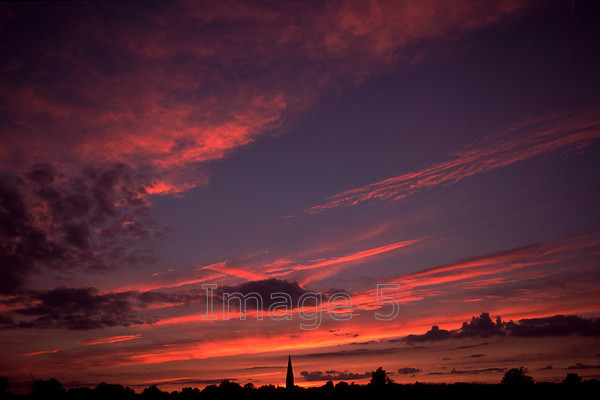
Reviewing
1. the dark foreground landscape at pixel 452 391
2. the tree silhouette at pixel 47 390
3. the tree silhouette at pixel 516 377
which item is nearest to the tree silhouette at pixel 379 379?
the dark foreground landscape at pixel 452 391

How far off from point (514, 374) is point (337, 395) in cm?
6221

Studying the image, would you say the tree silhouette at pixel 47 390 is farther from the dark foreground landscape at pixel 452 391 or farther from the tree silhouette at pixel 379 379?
the tree silhouette at pixel 379 379

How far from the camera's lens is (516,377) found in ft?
477

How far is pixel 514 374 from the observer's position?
146875mm

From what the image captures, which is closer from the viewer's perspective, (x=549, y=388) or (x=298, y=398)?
(x=549, y=388)

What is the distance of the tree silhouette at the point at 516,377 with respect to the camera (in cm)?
14275

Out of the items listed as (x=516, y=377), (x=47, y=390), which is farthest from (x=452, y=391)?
(x=47, y=390)

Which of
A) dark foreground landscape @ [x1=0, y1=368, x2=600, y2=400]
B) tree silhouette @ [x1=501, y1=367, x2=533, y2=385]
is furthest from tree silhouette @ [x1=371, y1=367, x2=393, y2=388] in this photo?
tree silhouette @ [x1=501, y1=367, x2=533, y2=385]

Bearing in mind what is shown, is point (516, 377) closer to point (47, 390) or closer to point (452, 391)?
point (452, 391)

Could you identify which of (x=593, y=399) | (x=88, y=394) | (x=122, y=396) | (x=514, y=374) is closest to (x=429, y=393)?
(x=514, y=374)

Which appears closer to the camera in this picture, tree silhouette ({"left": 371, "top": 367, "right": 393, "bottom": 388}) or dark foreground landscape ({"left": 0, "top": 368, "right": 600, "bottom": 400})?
dark foreground landscape ({"left": 0, "top": 368, "right": 600, "bottom": 400})

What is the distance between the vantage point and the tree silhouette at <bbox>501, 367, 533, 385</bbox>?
468 ft

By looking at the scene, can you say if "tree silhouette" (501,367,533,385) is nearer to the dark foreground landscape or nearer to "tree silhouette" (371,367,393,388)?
the dark foreground landscape

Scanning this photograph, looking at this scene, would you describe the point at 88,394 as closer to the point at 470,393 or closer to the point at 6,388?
the point at 6,388
